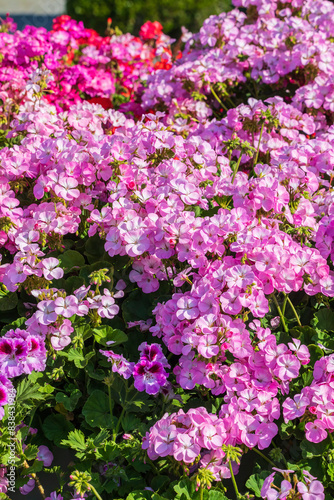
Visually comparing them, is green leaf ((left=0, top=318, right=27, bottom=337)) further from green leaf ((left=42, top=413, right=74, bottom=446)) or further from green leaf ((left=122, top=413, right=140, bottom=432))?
green leaf ((left=122, top=413, right=140, bottom=432))

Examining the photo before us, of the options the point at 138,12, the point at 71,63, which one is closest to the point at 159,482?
the point at 71,63

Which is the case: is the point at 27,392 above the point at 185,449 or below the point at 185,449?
below

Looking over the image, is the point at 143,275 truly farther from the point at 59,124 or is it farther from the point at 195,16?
the point at 195,16

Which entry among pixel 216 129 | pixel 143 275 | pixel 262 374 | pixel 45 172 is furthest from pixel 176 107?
pixel 262 374

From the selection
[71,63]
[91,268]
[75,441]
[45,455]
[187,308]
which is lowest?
[71,63]

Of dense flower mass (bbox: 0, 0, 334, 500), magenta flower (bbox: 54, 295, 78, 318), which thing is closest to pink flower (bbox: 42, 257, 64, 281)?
dense flower mass (bbox: 0, 0, 334, 500)

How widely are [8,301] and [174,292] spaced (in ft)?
1.92

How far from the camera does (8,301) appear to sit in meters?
2.11

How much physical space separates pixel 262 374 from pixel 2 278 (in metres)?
0.96

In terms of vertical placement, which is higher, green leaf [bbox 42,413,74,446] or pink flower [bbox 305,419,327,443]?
pink flower [bbox 305,419,327,443]

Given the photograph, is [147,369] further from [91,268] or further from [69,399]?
[91,268]

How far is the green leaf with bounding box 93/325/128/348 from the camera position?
1892mm

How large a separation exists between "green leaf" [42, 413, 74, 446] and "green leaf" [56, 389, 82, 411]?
91 mm

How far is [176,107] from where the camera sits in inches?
124
